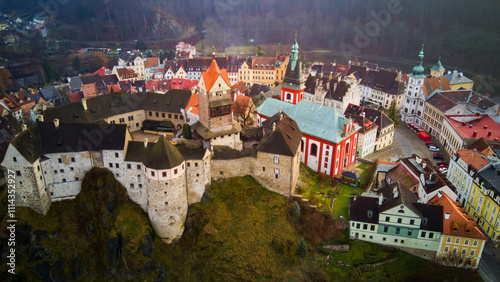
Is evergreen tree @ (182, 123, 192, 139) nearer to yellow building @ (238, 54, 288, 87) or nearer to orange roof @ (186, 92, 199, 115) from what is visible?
orange roof @ (186, 92, 199, 115)

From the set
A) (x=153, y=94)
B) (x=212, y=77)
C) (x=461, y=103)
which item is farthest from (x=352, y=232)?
(x=461, y=103)

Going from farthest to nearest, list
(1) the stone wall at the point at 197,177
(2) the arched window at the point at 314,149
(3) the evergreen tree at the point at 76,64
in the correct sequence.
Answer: (3) the evergreen tree at the point at 76,64, (2) the arched window at the point at 314,149, (1) the stone wall at the point at 197,177

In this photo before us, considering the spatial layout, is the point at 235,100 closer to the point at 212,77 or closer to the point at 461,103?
the point at 212,77

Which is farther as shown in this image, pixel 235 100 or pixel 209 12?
pixel 209 12

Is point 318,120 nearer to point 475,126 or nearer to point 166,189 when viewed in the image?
point 166,189

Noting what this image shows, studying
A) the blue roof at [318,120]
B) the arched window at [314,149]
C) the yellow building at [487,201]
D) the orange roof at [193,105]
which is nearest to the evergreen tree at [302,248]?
the blue roof at [318,120]

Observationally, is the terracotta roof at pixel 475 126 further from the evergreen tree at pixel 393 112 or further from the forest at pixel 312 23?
the forest at pixel 312 23

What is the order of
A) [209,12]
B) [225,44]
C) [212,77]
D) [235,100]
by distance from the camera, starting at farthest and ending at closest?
[209,12] → [225,44] → [235,100] → [212,77]
